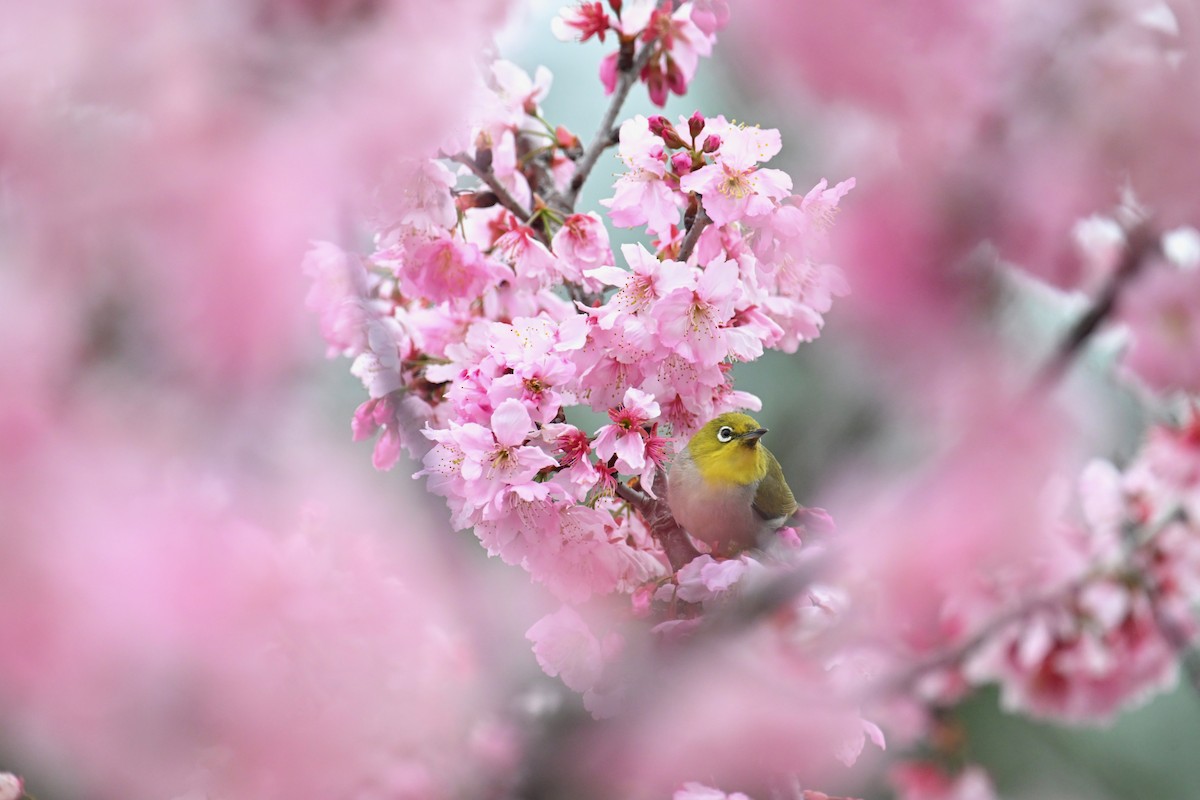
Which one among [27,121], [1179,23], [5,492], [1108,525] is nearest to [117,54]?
[27,121]

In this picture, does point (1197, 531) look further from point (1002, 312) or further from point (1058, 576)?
point (1002, 312)

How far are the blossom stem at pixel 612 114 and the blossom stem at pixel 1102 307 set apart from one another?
0.94 ft

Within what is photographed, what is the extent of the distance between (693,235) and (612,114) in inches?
4.8

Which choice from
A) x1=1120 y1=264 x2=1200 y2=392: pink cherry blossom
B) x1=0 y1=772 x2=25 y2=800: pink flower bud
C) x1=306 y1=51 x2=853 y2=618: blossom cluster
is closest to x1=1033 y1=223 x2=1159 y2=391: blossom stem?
x1=1120 y1=264 x2=1200 y2=392: pink cherry blossom

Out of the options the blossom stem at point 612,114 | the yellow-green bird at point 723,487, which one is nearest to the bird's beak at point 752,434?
the yellow-green bird at point 723,487

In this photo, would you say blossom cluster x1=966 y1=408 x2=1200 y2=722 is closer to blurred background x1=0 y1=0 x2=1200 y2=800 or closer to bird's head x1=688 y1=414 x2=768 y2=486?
blurred background x1=0 y1=0 x2=1200 y2=800

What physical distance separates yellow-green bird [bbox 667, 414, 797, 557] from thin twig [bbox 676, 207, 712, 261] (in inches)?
3.7

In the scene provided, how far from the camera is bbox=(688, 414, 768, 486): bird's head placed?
0.45 meters

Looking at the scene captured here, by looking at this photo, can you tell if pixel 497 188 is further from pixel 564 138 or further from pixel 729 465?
pixel 729 465

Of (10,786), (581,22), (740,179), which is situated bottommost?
(10,786)

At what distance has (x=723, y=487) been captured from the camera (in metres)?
0.45

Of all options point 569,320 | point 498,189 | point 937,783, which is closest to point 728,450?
point 569,320

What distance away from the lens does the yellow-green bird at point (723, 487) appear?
0.45 m

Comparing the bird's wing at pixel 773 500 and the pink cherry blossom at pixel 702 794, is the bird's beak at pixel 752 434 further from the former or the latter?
the pink cherry blossom at pixel 702 794
